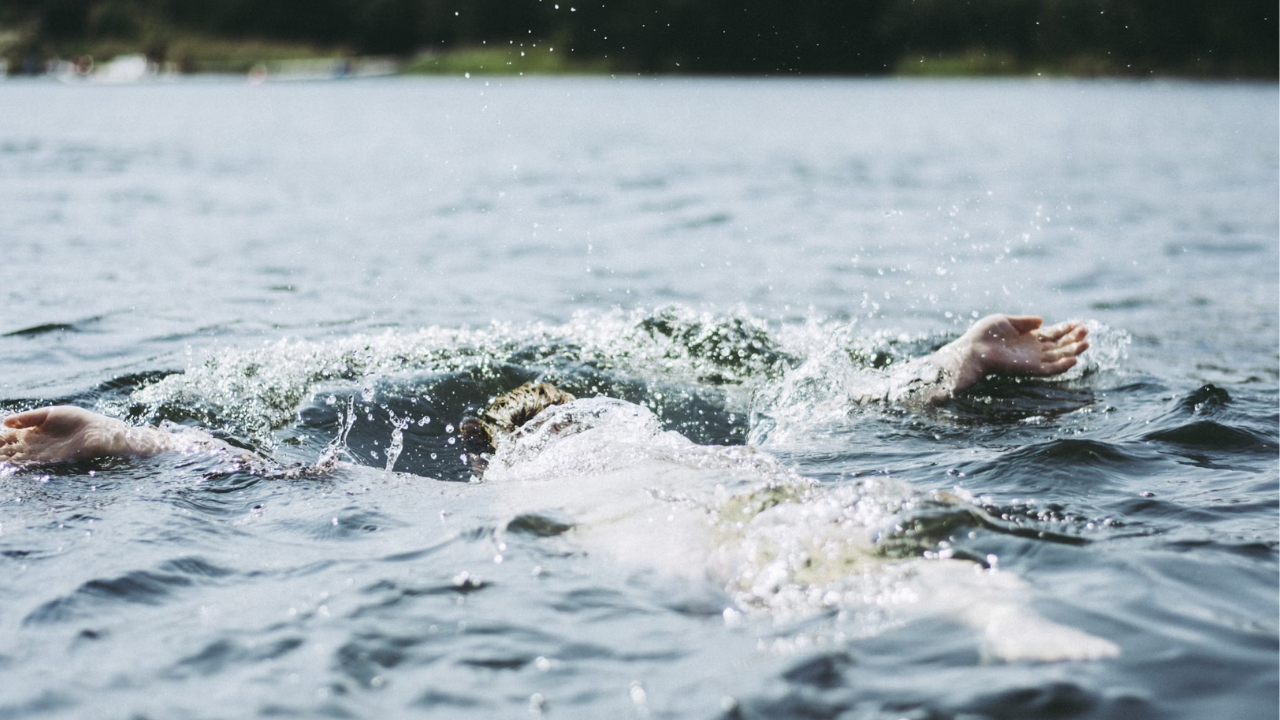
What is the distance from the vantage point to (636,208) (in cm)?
1489

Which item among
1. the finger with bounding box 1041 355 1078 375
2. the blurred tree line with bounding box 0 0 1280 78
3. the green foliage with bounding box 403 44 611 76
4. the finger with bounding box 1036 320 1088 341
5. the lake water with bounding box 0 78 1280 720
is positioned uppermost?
the blurred tree line with bounding box 0 0 1280 78

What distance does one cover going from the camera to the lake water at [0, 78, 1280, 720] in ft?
10.5

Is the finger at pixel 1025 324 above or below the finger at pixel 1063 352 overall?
above

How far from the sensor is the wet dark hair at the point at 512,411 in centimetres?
564

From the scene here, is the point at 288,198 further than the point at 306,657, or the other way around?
the point at 288,198

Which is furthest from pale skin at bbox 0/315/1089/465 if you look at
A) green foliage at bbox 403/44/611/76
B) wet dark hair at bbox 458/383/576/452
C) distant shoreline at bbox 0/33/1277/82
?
green foliage at bbox 403/44/611/76

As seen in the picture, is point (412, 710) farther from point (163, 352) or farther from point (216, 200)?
point (216, 200)

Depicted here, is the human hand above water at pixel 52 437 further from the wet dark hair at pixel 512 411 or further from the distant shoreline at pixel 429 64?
the distant shoreline at pixel 429 64

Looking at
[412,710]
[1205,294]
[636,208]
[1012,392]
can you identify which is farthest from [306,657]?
[636,208]

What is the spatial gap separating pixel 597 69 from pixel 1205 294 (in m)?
59.9

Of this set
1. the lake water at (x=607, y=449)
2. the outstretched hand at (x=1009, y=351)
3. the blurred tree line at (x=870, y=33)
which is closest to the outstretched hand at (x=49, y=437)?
the lake water at (x=607, y=449)

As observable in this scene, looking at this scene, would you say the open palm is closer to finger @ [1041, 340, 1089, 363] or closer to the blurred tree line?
finger @ [1041, 340, 1089, 363]

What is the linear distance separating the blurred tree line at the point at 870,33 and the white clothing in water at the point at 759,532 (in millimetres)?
43609

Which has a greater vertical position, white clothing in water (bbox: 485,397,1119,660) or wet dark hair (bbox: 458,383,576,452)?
white clothing in water (bbox: 485,397,1119,660)
